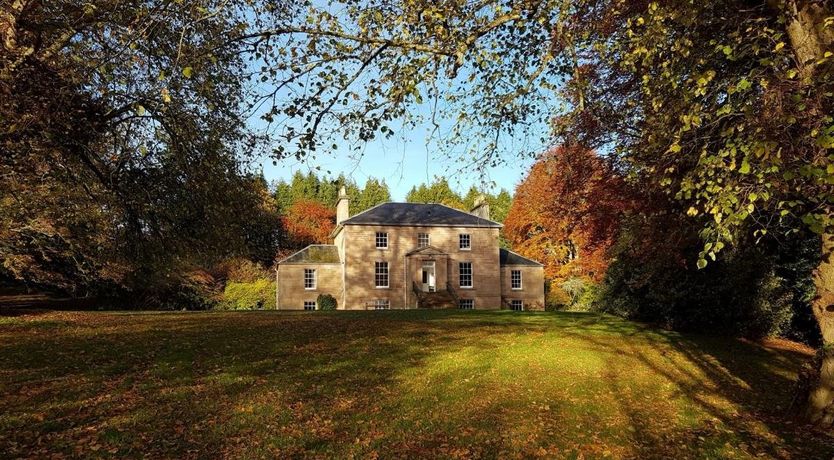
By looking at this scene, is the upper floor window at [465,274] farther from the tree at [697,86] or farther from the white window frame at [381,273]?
the tree at [697,86]

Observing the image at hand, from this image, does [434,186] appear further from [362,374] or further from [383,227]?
[383,227]

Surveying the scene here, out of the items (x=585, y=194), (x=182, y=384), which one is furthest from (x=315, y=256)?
(x=182, y=384)

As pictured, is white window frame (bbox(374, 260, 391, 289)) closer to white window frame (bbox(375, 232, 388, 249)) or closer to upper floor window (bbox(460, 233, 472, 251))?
white window frame (bbox(375, 232, 388, 249))

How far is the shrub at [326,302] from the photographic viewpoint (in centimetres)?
3809

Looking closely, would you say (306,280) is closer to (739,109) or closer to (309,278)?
(309,278)

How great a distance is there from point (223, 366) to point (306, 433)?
3.93 m

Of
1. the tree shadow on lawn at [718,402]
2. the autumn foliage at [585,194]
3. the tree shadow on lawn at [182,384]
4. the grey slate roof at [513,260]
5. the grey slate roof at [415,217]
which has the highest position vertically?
the grey slate roof at [415,217]

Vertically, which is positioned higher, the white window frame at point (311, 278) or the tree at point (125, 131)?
the tree at point (125, 131)

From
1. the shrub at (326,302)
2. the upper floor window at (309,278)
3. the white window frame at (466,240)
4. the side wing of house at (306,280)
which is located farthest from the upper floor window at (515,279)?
the upper floor window at (309,278)

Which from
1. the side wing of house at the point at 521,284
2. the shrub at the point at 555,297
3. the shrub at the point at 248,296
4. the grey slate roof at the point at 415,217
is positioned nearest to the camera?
the grey slate roof at the point at 415,217


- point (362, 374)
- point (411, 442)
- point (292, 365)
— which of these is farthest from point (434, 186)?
point (292, 365)

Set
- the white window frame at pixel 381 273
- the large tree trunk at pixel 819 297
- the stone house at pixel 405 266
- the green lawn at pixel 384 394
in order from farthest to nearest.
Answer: the white window frame at pixel 381 273
the stone house at pixel 405 266
the green lawn at pixel 384 394
the large tree trunk at pixel 819 297

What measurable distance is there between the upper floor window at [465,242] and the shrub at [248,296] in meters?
14.9

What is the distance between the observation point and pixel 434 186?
6211 mm
